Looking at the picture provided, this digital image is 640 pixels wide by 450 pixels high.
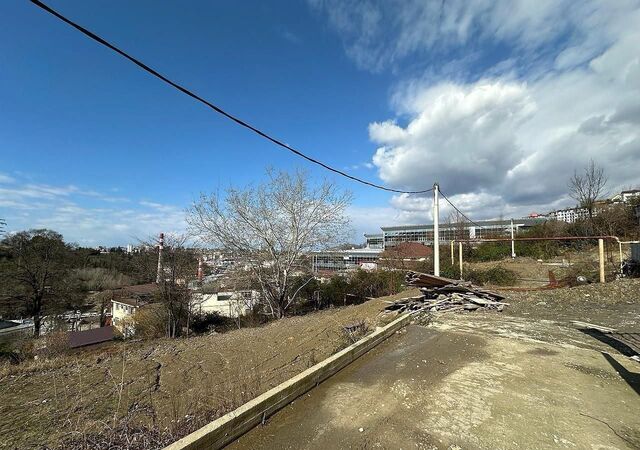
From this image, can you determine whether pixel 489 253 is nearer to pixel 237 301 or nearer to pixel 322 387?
pixel 237 301

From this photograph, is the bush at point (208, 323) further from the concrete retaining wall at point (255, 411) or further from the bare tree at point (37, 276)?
the bare tree at point (37, 276)

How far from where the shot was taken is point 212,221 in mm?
13062

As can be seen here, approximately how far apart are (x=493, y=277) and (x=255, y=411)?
13.0 m

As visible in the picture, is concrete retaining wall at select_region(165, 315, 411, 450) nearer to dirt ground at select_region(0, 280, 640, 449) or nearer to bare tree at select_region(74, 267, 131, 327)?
dirt ground at select_region(0, 280, 640, 449)

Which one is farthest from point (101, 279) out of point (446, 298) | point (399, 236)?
point (446, 298)

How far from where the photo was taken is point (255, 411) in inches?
114

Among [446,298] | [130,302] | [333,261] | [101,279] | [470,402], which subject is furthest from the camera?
[101,279]

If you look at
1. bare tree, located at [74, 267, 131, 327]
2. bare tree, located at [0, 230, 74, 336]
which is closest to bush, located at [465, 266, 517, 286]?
bare tree, located at [0, 230, 74, 336]

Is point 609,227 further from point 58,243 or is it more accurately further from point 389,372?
point 58,243

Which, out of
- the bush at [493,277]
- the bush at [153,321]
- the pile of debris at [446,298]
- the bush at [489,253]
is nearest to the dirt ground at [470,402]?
the pile of debris at [446,298]

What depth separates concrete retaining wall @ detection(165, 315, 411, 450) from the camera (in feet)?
7.99

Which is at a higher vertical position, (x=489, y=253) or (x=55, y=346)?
(x=489, y=253)

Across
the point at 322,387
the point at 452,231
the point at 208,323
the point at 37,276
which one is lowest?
the point at 208,323

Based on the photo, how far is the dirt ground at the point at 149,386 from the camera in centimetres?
349
